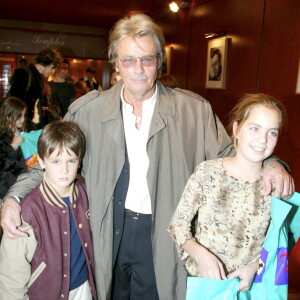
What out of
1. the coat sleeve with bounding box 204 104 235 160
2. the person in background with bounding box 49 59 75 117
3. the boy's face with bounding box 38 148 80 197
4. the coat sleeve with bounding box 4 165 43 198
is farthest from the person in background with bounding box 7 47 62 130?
the coat sleeve with bounding box 204 104 235 160

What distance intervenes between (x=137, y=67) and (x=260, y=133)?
0.60 meters

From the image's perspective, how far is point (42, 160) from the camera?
1626 millimetres

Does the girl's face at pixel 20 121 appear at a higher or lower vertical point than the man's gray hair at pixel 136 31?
lower

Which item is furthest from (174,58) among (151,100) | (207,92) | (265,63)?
(151,100)

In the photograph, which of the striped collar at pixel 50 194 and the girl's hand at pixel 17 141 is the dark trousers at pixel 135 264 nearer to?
the striped collar at pixel 50 194

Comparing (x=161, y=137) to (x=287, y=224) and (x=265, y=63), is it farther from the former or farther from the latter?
(x=265, y=63)

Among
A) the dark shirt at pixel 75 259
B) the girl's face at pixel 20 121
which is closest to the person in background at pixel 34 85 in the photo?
the girl's face at pixel 20 121

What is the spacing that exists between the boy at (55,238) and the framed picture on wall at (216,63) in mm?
3461

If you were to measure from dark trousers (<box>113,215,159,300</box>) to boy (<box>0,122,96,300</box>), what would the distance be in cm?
15

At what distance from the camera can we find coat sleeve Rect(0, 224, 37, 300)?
141 centimetres

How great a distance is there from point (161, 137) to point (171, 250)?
21.4 inches

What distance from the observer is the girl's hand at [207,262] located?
1158mm

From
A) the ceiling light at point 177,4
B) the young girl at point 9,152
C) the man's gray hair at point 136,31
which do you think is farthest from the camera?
the ceiling light at point 177,4

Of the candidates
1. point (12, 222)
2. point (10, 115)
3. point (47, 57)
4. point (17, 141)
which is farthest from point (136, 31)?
point (47, 57)
